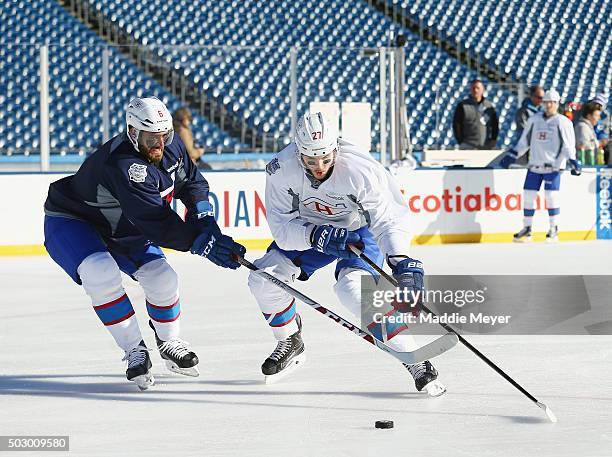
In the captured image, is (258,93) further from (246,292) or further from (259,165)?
(246,292)

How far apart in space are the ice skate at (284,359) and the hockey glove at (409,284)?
25.4 inches

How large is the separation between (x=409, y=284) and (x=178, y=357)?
43.2 inches

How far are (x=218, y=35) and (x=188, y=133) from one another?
539 centimetres

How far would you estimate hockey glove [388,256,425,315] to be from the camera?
13.9 feet

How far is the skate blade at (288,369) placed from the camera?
4.70 meters

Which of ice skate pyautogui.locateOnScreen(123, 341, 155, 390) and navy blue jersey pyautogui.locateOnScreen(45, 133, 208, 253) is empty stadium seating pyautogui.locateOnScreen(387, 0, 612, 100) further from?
ice skate pyautogui.locateOnScreen(123, 341, 155, 390)

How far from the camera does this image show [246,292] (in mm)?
7621

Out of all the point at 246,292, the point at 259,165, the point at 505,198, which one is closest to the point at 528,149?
the point at 505,198

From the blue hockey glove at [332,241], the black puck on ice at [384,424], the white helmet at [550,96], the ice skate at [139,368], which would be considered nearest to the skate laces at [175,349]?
the ice skate at [139,368]

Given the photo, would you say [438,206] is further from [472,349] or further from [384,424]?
[384,424]

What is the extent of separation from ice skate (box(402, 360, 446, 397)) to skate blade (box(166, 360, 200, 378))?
0.93m

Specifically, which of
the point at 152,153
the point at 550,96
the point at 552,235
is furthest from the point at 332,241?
the point at 550,96

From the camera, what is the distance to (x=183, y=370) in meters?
4.82

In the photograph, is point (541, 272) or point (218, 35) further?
point (218, 35)
